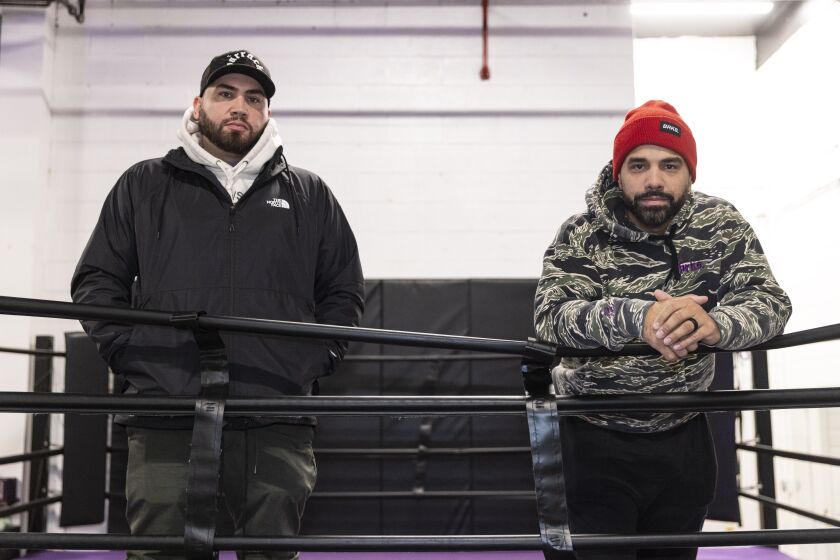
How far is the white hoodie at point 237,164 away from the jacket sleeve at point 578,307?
2.82 feet

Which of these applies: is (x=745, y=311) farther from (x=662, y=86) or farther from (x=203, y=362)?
(x=662, y=86)

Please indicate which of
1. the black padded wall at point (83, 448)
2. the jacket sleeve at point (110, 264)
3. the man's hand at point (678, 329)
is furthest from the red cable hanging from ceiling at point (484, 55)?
the man's hand at point (678, 329)

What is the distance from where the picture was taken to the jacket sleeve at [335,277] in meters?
2.13

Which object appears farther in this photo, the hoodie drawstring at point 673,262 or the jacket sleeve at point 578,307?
the hoodie drawstring at point 673,262

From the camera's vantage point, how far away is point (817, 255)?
5359 mm

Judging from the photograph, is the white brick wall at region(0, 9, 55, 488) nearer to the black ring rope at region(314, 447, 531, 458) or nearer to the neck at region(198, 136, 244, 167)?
the black ring rope at region(314, 447, 531, 458)

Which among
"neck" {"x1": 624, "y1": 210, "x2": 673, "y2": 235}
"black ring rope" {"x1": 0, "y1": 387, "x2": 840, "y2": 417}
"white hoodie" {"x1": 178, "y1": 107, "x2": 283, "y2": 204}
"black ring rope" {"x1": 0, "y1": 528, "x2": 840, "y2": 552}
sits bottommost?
"black ring rope" {"x1": 0, "y1": 528, "x2": 840, "y2": 552}

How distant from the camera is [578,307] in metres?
1.58

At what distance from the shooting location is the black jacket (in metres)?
1.82

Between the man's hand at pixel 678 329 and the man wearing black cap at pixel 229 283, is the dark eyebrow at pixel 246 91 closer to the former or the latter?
the man wearing black cap at pixel 229 283

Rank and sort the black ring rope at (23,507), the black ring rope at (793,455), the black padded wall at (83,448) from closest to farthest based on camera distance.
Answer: the black ring rope at (793,455)
the black ring rope at (23,507)
the black padded wall at (83,448)

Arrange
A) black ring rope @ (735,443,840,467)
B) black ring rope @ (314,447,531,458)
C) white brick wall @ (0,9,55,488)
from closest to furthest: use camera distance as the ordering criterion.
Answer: black ring rope @ (735,443,840,467) → black ring rope @ (314,447,531,458) → white brick wall @ (0,9,55,488)

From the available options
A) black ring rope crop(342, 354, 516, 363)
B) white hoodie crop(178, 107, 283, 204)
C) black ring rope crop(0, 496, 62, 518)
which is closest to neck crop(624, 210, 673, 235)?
white hoodie crop(178, 107, 283, 204)

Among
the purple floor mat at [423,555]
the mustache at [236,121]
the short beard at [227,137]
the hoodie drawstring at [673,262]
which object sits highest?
the mustache at [236,121]
